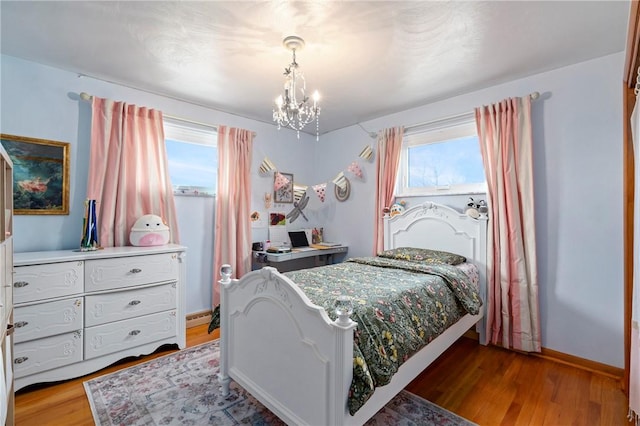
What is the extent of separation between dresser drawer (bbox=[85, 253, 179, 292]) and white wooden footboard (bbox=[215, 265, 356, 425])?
85 cm

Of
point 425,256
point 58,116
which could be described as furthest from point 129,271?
point 425,256

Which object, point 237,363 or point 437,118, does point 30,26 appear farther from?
point 437,118

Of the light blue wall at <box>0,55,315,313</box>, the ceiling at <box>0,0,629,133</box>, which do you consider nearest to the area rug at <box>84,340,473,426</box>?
the light blue wall at <box>0,55,315,313</box>

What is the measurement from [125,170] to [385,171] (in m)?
2.65

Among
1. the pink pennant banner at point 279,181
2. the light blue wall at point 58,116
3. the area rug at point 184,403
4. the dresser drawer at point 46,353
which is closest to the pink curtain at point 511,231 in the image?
the area rug at point 184,403

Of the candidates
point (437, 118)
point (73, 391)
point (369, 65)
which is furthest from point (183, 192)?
point (437, 118)

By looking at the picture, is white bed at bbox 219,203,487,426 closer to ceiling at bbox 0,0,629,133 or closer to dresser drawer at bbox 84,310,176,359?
dresser drawer at bbox 84,310,176,359

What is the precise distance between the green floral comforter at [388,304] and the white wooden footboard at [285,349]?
108 millimetres

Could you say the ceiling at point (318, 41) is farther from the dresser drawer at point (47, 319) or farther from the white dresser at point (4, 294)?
the dresser drawer at point (47, 319)

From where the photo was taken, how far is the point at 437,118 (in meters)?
A: 3.12

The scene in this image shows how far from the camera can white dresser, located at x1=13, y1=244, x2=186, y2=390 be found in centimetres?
197

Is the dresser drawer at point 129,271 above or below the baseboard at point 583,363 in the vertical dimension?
above

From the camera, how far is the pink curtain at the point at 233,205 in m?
3.34

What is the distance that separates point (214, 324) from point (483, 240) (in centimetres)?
242
